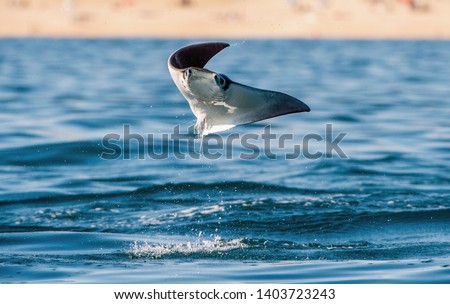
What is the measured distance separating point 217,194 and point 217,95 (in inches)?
147

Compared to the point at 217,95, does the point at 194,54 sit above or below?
above

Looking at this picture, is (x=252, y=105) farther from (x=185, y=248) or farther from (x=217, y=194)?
(x=217, y=194)

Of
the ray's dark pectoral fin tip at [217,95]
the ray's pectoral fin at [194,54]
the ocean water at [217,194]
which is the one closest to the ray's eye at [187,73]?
the ray's dark pectoral fin tip at [217,95]

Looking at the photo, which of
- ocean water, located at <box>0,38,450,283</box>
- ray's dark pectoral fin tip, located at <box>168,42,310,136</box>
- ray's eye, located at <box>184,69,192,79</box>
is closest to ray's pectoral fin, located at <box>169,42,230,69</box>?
ray's dark pectoral fin tip, located at <box>168,42,310,136</box>

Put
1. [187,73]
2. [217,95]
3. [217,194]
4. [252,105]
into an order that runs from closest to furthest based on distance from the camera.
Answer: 1. [187,73]
2. [217,95]
3. [252,105]
4. [217,194]

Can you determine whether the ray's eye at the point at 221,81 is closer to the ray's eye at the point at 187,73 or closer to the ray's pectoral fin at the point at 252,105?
the ray's pectoral fin at the point at 252,105

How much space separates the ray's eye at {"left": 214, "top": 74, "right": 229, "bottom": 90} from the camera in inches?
282

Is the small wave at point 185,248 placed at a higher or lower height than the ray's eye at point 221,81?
lower

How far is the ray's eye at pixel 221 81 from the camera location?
23.5ft

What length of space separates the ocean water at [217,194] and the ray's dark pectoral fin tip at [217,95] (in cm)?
105

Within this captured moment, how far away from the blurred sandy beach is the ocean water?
155 ft

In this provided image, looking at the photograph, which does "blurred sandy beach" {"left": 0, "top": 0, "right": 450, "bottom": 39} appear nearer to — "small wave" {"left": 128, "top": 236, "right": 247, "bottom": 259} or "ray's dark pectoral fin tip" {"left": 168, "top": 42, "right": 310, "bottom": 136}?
"small wave" {"left": 128, "top": 236, "right": 247, "bottom": 259}

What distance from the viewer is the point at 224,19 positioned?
71188 mm

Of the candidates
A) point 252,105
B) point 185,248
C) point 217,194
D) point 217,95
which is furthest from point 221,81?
point 217,194
